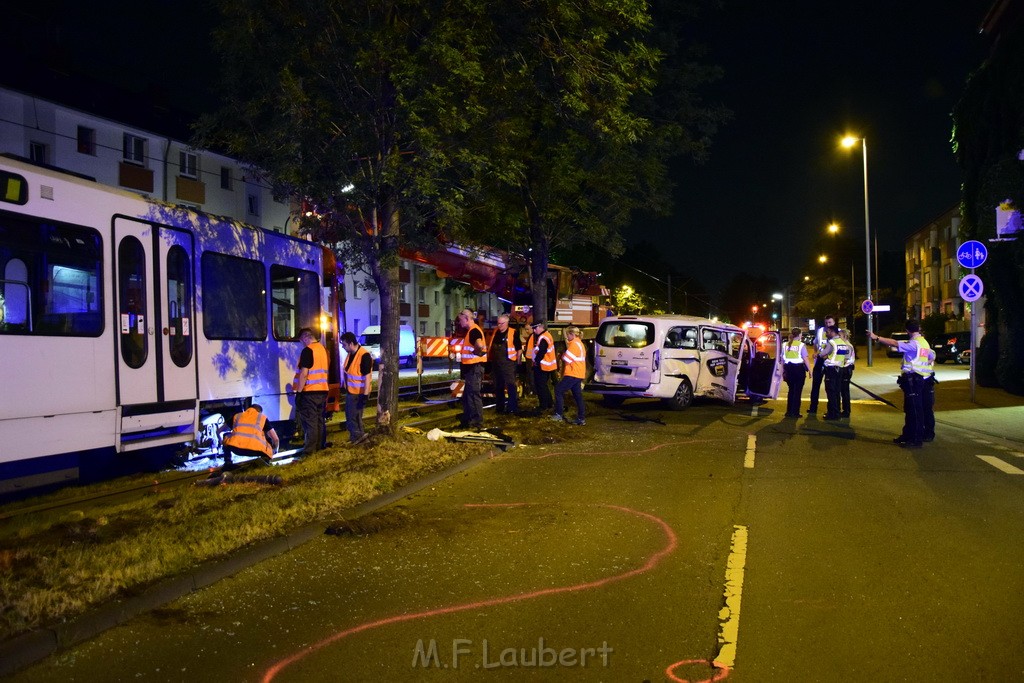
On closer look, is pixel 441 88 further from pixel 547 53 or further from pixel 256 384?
pixel 256 384

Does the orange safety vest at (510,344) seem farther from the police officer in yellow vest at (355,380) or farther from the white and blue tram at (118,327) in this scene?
the white and blue tram at (118,327)

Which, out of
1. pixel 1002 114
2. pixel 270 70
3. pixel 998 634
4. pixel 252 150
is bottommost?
pixel 998 634

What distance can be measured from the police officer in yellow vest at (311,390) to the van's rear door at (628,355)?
7035 millimetres

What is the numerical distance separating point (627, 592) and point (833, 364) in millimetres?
10821

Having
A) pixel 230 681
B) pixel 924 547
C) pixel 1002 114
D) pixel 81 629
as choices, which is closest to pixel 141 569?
pixel 81 629

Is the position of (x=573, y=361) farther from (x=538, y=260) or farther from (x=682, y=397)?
(x=538, y=260)

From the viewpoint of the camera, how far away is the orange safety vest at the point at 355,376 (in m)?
10.2

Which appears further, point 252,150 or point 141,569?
point 252,150

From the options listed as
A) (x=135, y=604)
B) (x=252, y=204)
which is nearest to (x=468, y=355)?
(x=135, y=604)

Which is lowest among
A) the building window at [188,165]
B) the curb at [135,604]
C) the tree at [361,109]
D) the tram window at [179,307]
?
the curb at [135,604]

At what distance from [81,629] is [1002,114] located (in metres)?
21.7

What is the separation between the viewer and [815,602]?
4.96m

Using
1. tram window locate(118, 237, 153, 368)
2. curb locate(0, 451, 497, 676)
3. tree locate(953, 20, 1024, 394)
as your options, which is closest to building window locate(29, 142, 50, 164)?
tram window locate(118, 237, 153, 368)

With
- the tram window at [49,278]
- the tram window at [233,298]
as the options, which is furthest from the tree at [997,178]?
the tram window at [49,278]
